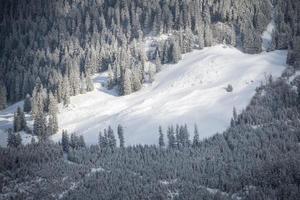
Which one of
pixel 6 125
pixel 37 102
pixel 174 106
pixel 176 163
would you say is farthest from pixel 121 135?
pixel 6 125

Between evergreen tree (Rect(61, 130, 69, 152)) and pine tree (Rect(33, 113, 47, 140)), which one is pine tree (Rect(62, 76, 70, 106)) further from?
evergreen tree (Rect(61, 130, 69, 152))


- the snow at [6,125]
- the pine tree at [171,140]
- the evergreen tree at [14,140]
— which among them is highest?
the pine tree at [171,140]

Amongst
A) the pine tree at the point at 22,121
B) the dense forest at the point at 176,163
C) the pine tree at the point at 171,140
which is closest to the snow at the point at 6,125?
the pine tree at the point at 22,121

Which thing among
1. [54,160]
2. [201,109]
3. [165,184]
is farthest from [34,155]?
[201,109]

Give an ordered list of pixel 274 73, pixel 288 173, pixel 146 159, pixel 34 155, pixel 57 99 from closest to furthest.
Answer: pixel 288 173 < pixel 146 159 < pixel 34 155 < pixel 274 73 < pixel 57 99

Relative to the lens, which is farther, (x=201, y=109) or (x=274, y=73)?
(x=274, y=73)

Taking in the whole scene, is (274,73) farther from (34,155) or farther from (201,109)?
(34,155)

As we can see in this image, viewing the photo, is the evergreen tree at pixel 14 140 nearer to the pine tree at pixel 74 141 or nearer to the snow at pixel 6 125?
the snow at pixel 6 125

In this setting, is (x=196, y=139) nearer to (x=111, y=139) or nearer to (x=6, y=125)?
(x=111, y=139)
